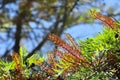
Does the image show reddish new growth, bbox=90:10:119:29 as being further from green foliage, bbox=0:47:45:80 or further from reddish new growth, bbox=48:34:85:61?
green foliage, bbox=0:47:45:80

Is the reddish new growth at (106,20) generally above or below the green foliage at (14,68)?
above

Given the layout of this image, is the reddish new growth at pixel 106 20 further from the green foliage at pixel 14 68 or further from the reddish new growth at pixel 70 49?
the green foliage at pixel 14 68

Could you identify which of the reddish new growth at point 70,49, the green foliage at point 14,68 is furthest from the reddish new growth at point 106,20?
the green foliage at point 14,68

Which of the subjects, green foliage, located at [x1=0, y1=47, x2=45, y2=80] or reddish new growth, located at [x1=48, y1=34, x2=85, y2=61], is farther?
green foliage, located at [x1=0, y1=47, x2=45, y2=80]

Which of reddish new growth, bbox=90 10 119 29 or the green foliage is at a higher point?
reddish new growth, bbox=90 10 119 29

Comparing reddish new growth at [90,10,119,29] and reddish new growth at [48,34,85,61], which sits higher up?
reddish new growth at [90,10,119,29]

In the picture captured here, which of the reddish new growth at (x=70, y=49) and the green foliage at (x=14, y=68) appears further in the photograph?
the green foliage at (x=14, y=68)

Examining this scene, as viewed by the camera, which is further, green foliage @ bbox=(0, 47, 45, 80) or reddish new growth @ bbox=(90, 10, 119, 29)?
green foliage @ bbox=(0, 47, 45, 80)

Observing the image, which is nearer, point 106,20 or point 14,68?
point 106,20

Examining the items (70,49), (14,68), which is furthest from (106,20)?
(14,68)

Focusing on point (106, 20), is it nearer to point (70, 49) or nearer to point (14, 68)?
point (70, 49)

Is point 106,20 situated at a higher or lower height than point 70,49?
higher

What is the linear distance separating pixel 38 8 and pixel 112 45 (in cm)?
773

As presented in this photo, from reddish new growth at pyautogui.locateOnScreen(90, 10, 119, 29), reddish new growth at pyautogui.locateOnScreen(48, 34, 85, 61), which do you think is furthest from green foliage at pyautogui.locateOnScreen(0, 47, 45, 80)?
reddish new growth at pyautogui.locateOnScreen(90, 10, 119, 29)
